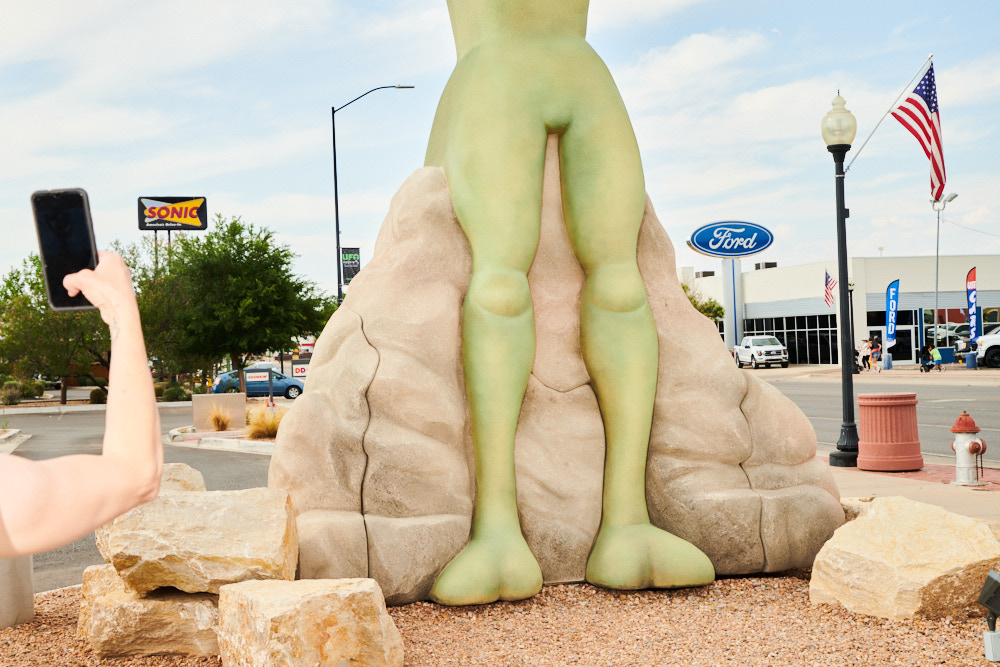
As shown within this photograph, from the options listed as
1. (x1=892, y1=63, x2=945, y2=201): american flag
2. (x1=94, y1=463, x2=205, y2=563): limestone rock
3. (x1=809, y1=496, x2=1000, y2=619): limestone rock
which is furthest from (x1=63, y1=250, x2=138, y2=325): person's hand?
(x1=892, y1=63, x2=945, y2=201): american flag

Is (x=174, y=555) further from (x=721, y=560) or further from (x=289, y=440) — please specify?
(x=721, y=560)

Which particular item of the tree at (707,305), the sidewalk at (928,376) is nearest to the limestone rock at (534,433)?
the sidewalk at (928,376)

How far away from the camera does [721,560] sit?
16.8 ft

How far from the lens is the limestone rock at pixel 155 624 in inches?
156

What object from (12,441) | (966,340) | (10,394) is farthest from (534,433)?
(966,340)

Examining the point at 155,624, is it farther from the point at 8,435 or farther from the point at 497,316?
the point at 8,435

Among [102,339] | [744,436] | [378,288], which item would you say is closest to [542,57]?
[378,288]

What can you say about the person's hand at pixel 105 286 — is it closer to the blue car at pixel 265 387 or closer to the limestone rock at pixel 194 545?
the limestone rock at pixel 194 545

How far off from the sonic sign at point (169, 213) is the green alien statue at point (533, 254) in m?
44.0

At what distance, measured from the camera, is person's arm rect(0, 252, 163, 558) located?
4.34 ft

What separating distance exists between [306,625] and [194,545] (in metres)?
0.75

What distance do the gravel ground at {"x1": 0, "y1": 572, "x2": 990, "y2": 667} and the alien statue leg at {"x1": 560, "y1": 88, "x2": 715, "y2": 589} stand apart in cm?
27

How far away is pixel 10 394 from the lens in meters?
34.0

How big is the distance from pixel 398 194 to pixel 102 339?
28615mm
